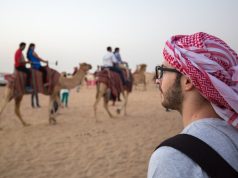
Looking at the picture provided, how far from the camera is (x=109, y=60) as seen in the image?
1214 cm

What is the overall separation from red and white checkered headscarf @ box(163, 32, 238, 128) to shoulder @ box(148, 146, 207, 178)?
36 cm

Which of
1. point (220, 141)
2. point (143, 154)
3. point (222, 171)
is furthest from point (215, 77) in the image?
point (143, 154)

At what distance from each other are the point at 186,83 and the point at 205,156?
1.56 feet

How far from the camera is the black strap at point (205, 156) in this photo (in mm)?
1278

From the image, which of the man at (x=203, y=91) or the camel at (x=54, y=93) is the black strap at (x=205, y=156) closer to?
the man at (x=203, y=91)

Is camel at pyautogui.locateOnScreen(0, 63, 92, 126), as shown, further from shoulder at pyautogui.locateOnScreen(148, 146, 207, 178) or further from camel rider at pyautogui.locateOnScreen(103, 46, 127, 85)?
→ shoulder at pyautogui.locateOnScreen(148, 146, 207, 178)

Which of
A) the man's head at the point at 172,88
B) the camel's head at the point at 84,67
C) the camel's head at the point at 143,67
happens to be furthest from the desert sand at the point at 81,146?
the camel's head at the point at 143,67

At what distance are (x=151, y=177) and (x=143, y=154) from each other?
19.0ft

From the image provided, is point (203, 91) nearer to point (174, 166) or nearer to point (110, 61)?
point (174, 166)

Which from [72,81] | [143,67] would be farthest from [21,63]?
[143,67]

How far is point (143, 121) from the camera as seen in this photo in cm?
1163

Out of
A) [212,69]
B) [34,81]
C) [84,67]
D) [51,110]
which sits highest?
[212,69]

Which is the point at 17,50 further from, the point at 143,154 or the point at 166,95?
the point at 166,95

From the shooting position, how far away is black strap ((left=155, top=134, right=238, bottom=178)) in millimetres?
1278
